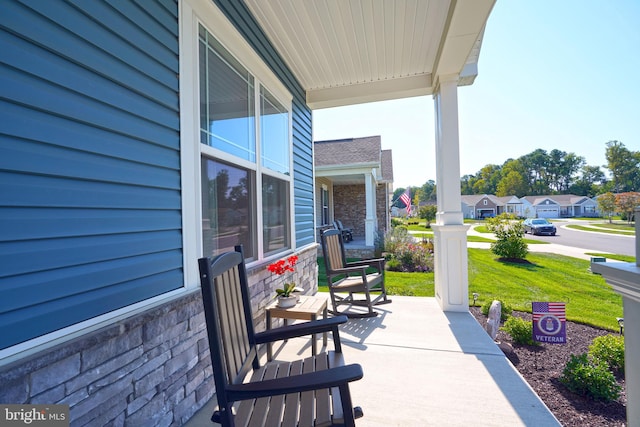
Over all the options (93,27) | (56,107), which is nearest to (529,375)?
(56,107)

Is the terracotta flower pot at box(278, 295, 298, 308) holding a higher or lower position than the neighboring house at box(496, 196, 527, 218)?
lower

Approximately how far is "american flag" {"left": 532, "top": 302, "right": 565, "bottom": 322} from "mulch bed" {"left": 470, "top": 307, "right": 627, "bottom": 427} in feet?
1.28

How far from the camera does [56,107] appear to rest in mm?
1129

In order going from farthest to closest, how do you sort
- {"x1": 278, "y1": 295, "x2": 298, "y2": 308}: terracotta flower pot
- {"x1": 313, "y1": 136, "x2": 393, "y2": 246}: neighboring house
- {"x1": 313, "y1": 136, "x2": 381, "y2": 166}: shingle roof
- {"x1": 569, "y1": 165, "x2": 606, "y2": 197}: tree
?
{"x1": 569, "y1": 165, "x2": 606, "y2": 197}: tree < {"x1": 313, "y1": 136, "x2": 381, "y2": 166}: shingle roof < {"x1": 313, "y1": 136, "x2": 393, "y2": 246}: neighboring house < {"x1": 278, "y1": 295, "x2": 298, "y2": 308}: terracotta flower pot

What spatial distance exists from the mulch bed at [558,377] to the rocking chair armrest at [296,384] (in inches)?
75.0

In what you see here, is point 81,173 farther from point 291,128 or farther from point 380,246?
point 380,246

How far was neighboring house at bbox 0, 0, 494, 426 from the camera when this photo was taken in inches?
40.6

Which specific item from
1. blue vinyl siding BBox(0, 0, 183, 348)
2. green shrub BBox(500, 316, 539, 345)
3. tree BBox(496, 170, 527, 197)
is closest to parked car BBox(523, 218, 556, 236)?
green shrub BBox(500, 316, 539, 345)

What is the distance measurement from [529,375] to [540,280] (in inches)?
202

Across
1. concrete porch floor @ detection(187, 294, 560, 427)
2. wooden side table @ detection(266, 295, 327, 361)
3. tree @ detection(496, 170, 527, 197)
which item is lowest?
concrete porch floor @ detection(187, 294, 560, 427)

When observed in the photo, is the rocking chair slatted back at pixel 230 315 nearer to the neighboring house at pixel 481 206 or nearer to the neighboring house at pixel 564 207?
the neighboring house at pixel 481 206

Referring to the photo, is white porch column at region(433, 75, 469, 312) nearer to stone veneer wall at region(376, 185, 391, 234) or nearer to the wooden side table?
the wooden side table

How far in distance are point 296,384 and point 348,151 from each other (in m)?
10.8

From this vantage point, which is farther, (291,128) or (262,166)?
(291,128)
